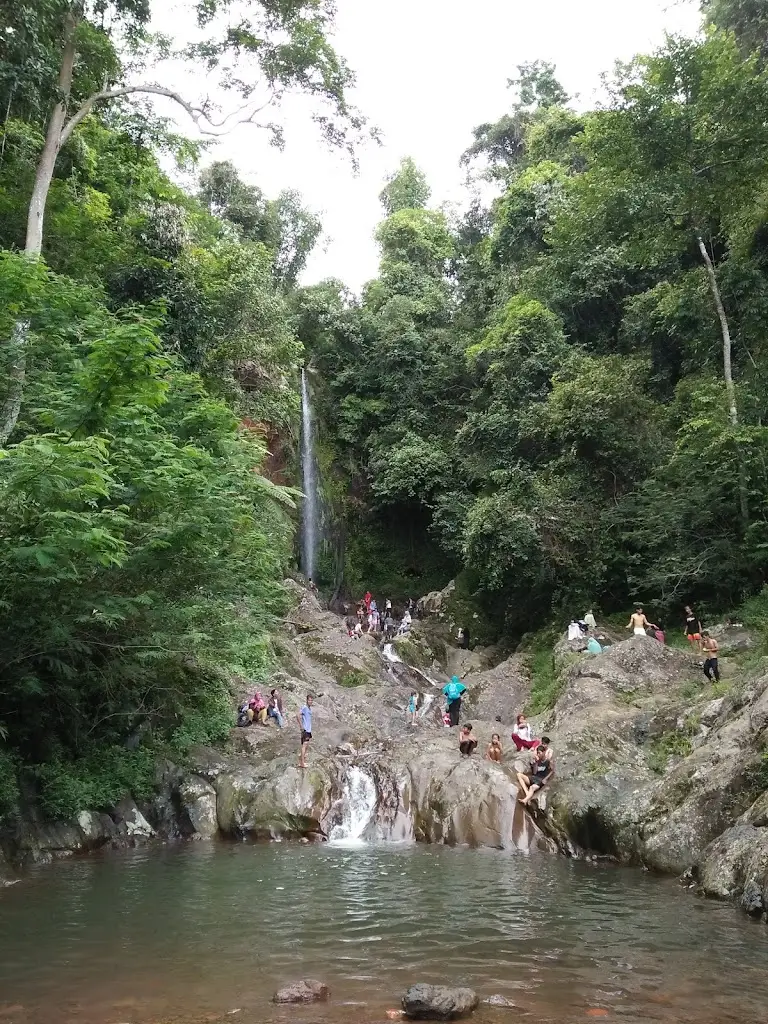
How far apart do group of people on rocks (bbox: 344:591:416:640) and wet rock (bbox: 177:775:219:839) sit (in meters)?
11.2

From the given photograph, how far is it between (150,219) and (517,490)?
13428mm

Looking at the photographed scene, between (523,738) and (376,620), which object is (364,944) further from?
(376,620)

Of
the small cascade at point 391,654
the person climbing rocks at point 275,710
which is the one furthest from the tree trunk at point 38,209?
the small cascade at point 391,654

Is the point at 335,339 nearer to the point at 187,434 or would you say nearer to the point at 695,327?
the point at 695,327

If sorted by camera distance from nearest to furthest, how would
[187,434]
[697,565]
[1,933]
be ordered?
1. [1,933]
2. [187,434]
3. [697,565]

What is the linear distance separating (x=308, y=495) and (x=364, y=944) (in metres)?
26.9

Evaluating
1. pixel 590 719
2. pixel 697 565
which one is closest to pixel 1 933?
pixel 590 719

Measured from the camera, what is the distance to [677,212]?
2039 cm

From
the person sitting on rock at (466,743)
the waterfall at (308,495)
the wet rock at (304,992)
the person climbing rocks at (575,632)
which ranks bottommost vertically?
the wet rock at (304,992)

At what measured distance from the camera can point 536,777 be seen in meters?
12.3

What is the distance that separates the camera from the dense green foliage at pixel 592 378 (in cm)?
1947

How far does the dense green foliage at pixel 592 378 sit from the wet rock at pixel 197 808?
12.5 meters

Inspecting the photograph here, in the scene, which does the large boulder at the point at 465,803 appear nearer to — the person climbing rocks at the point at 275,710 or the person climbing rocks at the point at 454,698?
the person climbing rocks at the point at 454,698

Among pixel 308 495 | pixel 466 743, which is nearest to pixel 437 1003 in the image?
pixel 466 743
